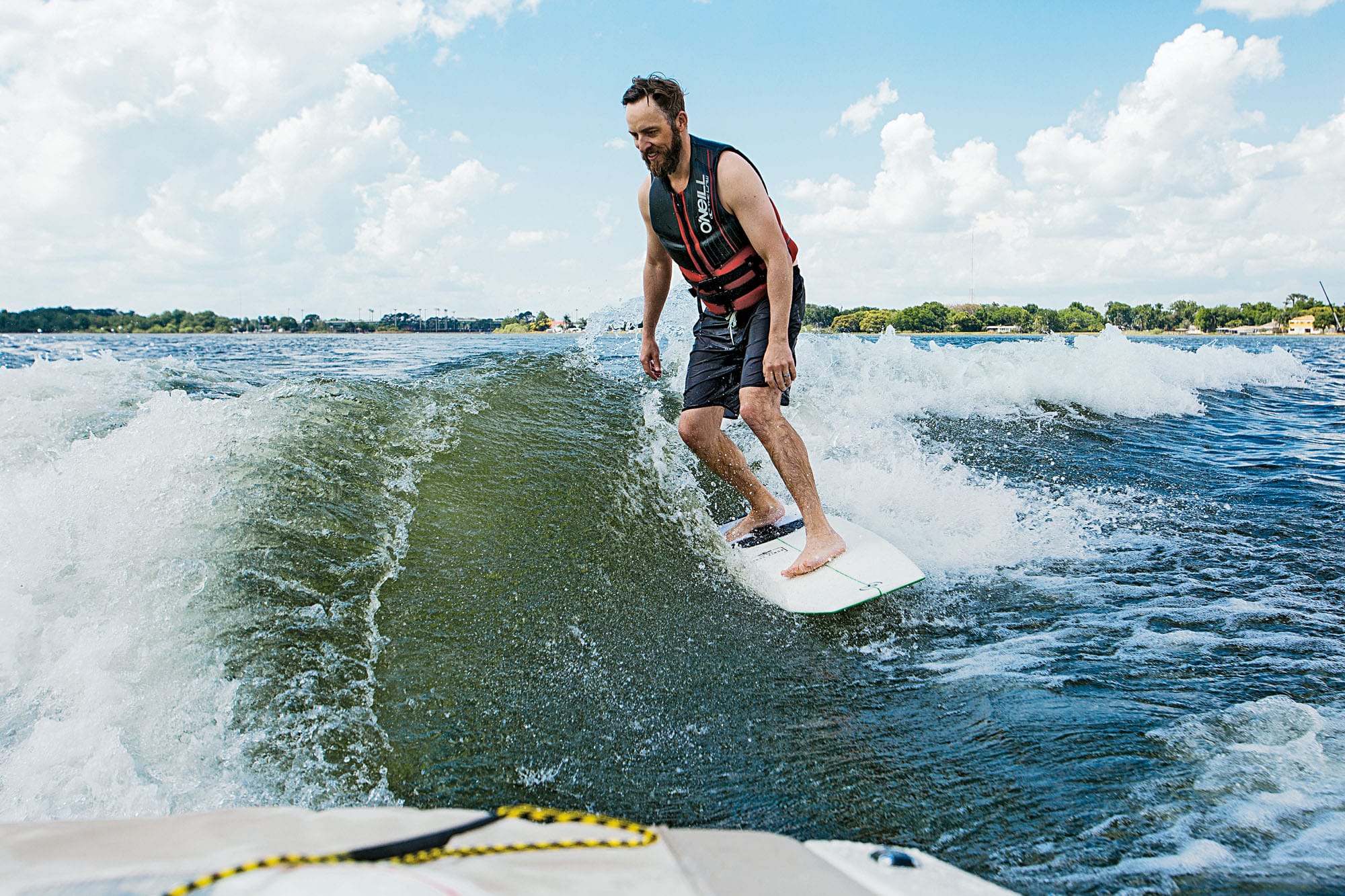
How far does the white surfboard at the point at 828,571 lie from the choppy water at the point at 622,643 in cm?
12

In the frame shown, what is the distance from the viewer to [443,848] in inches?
46.3

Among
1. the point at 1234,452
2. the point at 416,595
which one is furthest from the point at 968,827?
the point at 1234,452

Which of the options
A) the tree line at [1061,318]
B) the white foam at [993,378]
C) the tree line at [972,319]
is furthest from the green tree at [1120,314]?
the white foam at [993,378]

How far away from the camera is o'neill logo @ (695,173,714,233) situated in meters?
3.93

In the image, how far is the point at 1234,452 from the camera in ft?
26.2

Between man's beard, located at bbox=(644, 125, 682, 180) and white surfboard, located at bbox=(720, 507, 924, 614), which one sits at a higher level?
man's beard, located at bbox=(644, 125, 682, 180)

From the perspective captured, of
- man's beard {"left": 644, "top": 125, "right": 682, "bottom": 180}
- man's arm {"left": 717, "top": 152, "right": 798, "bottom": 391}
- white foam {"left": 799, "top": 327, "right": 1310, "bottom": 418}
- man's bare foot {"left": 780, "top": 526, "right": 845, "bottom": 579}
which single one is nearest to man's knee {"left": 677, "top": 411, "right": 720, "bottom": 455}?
man's arm {"left": 717, "top": 152, "right": 798, "bottom": 391}

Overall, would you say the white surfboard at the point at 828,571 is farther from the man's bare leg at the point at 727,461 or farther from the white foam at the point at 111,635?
the white foam at the point at 111,635

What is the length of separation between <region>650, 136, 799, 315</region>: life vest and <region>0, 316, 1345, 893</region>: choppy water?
1.50 m

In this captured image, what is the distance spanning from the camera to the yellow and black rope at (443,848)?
41.2 inches

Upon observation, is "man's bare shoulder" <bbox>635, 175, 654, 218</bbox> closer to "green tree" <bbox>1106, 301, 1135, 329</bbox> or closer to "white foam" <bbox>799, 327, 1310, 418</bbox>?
"white foam" <bbox>799, 327, 1310, 418</bbox>

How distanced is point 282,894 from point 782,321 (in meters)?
3.45

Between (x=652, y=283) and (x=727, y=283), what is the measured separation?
70 cm

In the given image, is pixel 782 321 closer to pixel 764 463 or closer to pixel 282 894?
pixel 764 463
